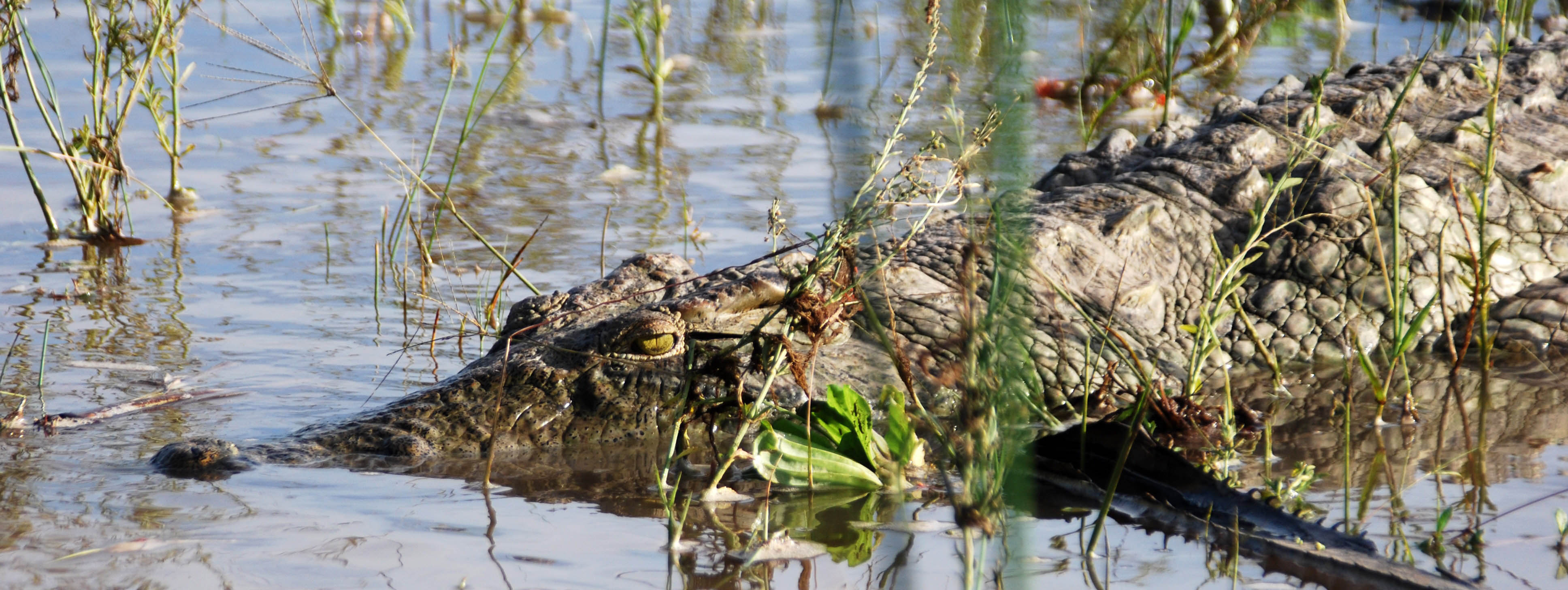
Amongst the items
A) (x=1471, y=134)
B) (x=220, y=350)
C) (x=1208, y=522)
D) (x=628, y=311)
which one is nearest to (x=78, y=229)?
(x=220, y=350)

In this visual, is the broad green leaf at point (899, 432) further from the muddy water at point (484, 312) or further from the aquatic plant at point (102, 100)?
the aquatic plant at point (102, 100)

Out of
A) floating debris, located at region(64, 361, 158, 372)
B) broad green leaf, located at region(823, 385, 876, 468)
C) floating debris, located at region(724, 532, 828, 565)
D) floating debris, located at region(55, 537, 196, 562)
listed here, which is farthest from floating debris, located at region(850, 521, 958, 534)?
floating debris, located at region(64, 361, 158, 372)

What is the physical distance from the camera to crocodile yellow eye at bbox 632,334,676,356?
3488 millimetres

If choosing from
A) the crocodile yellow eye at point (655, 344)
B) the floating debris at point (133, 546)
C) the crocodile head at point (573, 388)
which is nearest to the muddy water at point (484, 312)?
the floating debris at point (133, 546)

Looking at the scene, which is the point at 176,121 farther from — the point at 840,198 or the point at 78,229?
the point at 840,198

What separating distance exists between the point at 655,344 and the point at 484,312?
1.33 m

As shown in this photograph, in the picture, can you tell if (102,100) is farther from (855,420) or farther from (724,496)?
(855,420)

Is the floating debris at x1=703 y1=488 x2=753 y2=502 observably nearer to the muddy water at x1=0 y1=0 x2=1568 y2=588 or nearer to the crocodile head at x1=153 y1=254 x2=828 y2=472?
the muddy water at x1=0 y1=0 x2=1568 y2=588

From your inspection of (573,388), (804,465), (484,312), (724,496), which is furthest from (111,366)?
(804,465)

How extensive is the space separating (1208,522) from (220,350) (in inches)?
124

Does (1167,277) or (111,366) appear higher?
(1167,277)

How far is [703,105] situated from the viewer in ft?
25.4

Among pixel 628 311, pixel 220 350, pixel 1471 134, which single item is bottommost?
pixel 220 350

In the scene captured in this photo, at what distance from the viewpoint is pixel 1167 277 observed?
436 centimetres
